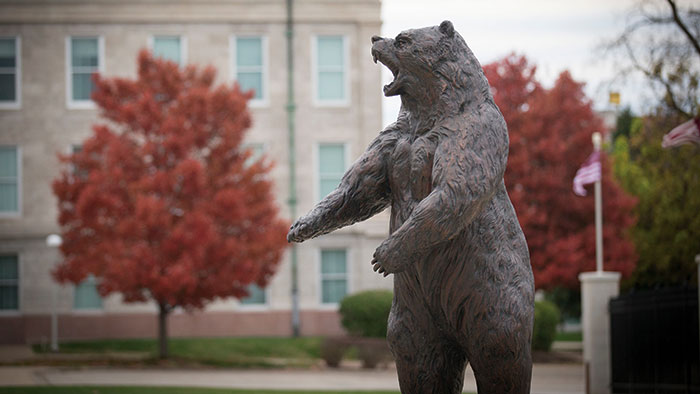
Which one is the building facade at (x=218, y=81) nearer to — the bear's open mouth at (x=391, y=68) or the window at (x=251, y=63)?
the window at (x=251, y=63)

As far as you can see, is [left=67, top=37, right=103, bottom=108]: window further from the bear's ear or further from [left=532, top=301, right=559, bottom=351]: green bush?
the bear's ear

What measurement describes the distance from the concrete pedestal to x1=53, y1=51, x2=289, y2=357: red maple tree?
722 cm

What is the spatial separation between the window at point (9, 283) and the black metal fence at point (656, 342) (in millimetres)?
18022

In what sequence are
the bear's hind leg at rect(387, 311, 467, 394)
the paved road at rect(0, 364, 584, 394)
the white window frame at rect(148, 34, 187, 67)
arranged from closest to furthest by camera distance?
the bear's hind leg at rect(387, 311, 467, 394), the paved road at rect(0, 364, 584, 394), the white window frame at rect(148, 34, 187, 67)

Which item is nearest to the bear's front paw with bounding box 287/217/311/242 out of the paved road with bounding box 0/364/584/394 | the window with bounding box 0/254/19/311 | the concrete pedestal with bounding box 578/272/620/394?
the concrete pedestal with bounding box 578/272/620/394

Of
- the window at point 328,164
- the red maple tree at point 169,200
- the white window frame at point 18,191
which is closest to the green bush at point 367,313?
the red maple tree at point 169,200

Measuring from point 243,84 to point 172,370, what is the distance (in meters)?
11.2

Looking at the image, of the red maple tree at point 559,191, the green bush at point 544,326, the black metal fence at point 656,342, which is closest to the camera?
the black metal fence at point 656,342

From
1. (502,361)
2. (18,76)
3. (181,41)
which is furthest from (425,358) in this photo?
(18,76)

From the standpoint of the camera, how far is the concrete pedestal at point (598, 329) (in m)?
13.4

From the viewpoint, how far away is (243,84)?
86.9ft

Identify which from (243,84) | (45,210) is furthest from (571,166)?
(45,210)

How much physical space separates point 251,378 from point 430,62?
13199mm

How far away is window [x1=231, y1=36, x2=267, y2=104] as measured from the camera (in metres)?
26.5
